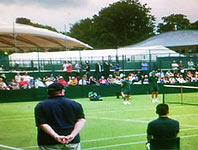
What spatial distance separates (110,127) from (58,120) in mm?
8586

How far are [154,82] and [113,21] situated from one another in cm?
578

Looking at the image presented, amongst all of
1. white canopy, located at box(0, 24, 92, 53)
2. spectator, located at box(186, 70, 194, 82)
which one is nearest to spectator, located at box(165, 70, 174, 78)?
spectator, located at box(186, 70, 194, 82)

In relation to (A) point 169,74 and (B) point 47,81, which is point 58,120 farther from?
(A) point 169,74

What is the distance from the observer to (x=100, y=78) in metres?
28.4

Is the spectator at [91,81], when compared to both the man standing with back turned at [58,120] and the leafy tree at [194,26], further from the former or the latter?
the man standing with back turned at [58,120]

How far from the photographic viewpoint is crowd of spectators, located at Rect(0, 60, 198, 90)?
24.7m

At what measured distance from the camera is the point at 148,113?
17.7 metres

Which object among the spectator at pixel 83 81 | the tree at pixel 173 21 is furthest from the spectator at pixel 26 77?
the tree at pixel 173 21

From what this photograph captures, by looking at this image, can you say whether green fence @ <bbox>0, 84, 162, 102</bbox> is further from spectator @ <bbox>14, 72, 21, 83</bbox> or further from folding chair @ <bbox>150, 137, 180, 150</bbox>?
folding chair @ <bbox>150, 137, 180, 150</bbox>

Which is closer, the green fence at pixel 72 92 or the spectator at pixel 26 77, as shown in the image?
the green fence at pixel 72 92

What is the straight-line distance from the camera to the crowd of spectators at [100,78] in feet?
81.1

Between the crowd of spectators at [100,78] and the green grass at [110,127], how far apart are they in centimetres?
363

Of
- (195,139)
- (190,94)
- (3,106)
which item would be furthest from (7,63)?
(195,139)

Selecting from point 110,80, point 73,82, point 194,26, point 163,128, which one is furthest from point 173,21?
point 163,128
